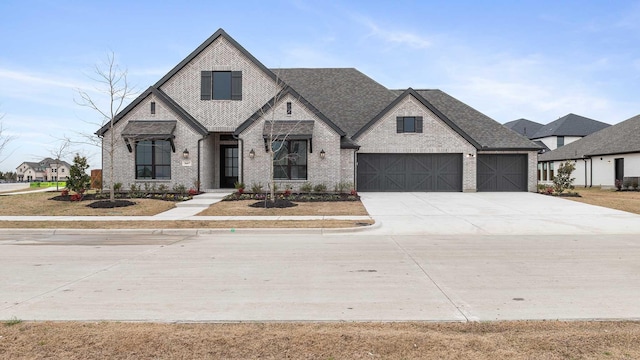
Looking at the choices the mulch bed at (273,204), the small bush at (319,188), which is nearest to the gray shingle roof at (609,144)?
the small bush at (319,188)

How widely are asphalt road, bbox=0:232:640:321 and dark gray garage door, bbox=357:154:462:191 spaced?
15.8 meters

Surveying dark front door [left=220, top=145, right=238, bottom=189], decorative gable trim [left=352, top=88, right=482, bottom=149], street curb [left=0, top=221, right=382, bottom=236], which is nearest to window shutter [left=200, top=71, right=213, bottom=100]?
dark front door [left=220, top=145, right=238, bottom=189]

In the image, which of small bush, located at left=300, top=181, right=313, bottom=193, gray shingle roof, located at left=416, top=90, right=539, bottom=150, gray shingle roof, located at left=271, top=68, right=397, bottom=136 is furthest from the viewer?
gray shingle roof, located at left=271, top=68, right=397, bottom=136

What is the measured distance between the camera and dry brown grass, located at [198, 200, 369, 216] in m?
17.2

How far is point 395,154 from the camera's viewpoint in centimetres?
2761

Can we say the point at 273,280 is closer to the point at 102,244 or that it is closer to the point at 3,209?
the point at 102,244

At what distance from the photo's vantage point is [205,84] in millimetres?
25531

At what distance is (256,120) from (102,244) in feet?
46.5

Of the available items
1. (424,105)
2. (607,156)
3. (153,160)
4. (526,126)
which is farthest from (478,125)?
(526,126)

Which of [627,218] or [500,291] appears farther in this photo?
[627,218]

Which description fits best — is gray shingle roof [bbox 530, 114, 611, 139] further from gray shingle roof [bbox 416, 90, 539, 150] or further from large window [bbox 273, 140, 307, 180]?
large window [bbox 273, 140, 307, 180]

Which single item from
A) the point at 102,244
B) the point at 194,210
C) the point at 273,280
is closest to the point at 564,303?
the point at 273,280

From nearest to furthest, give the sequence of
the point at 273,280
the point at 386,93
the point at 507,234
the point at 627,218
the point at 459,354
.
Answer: the point at 459,354
the point at 273,280
the point at 507,234
the point at 627,218
the point at 386,93

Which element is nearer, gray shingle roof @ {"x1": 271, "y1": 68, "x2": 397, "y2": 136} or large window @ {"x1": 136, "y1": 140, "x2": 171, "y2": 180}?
large window @ {"x1": 136, "y1": 140, "x2": 171, "y2": 180}
